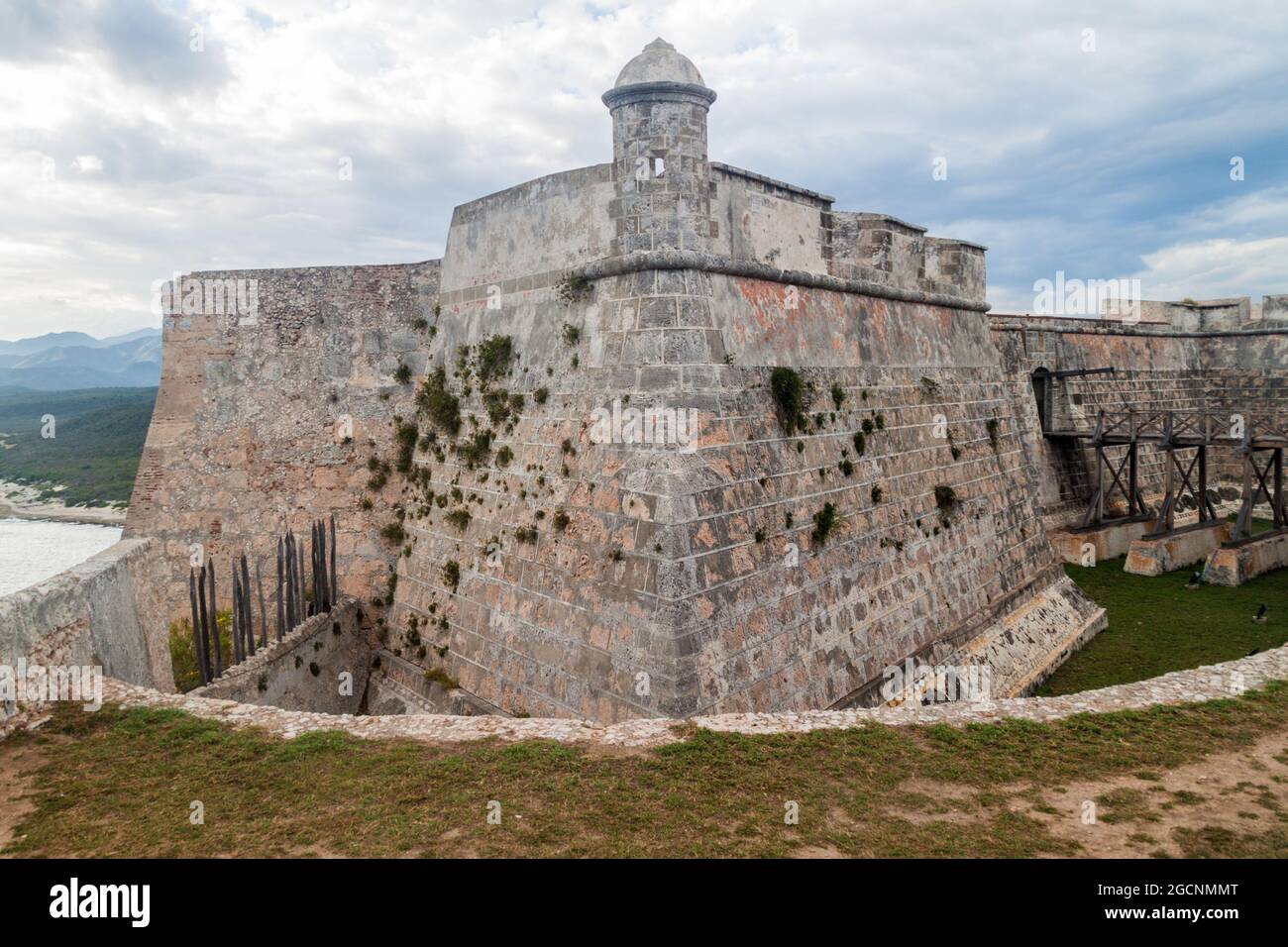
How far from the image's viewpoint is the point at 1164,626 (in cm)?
1609

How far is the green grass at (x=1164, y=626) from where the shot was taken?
1378 centimetres

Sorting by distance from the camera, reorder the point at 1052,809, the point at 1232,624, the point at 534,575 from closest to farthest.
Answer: the point at 1052,809 → the point at 534,575 → the point at 1232,624

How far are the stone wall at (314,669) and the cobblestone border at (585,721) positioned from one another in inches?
107

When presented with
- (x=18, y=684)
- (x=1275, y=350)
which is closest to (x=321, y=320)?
(x=18, y=684)

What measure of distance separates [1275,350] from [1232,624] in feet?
64.9

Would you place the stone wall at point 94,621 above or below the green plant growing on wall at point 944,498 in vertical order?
below

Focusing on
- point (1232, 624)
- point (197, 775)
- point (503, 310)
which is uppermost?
point (503, 310)

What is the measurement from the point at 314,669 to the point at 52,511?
56840 mm

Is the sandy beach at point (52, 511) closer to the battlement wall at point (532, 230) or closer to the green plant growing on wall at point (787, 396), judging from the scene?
the battlement wall at point (532, 230)


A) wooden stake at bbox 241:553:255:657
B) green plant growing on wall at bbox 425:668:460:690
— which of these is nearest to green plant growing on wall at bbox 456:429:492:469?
green plant growing on wall at bbox 425:668:460:690

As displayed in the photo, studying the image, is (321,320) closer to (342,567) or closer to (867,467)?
(342,567)

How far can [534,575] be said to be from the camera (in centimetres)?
990

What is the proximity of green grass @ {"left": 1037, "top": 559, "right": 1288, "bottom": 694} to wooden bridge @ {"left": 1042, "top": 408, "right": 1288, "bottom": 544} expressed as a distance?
2.13 metres

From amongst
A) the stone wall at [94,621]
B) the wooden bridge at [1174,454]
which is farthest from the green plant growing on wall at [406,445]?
the wooden bridge at [1174,454]
